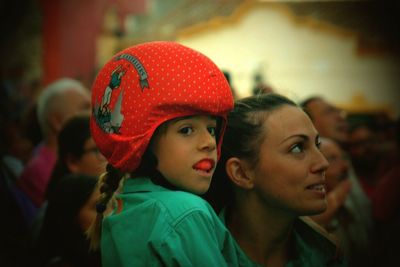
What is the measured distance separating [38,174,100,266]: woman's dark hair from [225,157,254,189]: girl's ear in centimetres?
98

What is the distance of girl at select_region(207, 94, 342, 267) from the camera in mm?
1769

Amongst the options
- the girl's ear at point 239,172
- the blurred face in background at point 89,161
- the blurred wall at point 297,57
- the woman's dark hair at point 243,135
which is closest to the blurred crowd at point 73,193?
the blurred face in background at point 89,161

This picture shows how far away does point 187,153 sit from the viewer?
5.02 feet

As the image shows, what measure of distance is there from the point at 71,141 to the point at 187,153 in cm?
171

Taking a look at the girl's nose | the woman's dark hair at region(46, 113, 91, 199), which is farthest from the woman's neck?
the woman's dark hair at region(46, 113, 91, 199)

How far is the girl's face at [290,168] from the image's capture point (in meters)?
1.76

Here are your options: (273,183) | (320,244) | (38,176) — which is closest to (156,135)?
(273,183)

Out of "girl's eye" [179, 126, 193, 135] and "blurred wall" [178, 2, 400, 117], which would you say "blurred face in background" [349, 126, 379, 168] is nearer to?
"girl's eye" [179, 126, 193, 135]

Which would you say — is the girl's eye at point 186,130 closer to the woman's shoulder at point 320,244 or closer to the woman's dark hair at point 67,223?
the woman's shoulder at point 320,244

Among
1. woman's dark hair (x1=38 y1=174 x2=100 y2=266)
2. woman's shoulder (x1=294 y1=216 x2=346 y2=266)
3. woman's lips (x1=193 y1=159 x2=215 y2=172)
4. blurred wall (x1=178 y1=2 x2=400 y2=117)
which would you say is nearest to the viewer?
woman's lips (x1=193 y1=159 x2=215 y2=172)

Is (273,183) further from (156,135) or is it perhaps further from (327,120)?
(327,120)

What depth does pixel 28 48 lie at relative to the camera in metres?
7.76

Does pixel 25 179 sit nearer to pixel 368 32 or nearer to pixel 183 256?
pixel 183 256

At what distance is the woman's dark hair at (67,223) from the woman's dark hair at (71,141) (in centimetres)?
41
